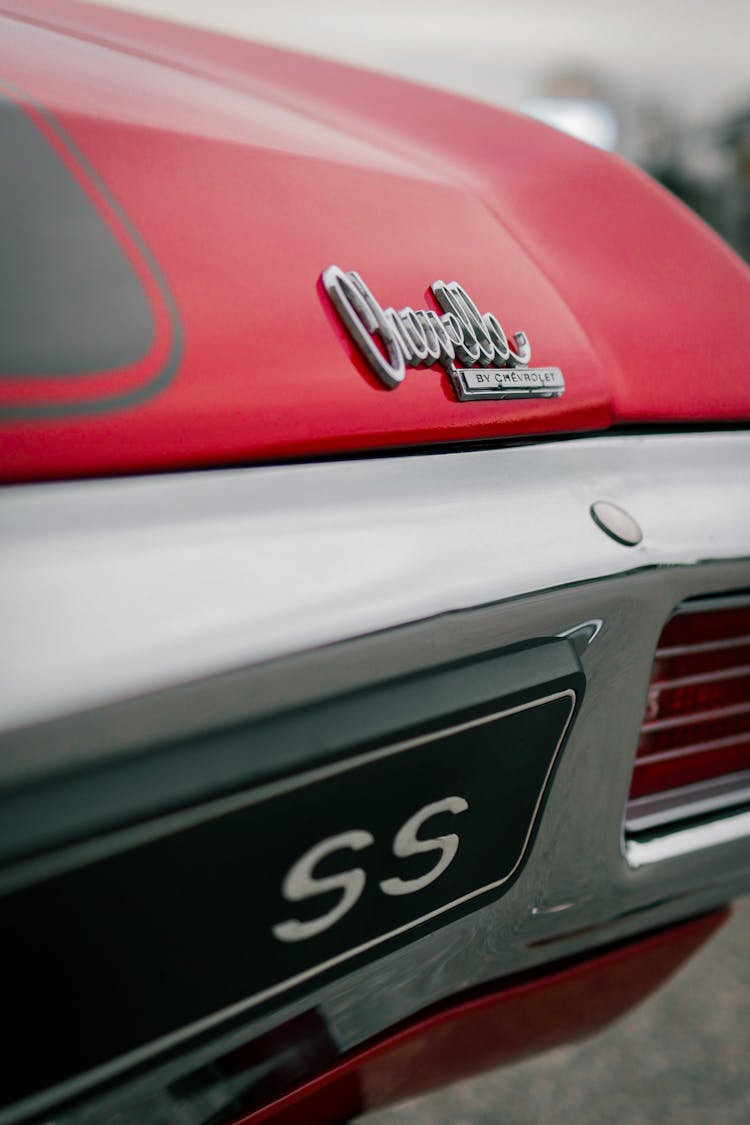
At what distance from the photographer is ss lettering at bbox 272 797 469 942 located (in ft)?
2.35

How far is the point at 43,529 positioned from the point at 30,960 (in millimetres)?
252

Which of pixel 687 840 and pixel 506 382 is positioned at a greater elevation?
pixel 506 382

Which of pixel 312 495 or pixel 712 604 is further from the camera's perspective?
pixel 712 604

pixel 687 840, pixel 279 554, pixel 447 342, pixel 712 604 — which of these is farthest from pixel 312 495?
pixel 687 840

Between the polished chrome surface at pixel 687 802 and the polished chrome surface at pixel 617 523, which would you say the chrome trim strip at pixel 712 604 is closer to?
the polished chrome surface at pixel 617 523

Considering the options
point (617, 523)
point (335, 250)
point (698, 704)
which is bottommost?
point (698, 704)

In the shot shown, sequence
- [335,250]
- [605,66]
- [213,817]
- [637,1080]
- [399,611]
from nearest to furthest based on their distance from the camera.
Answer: [213,817], [399,611], [335,250], [637,1080], [605,66]

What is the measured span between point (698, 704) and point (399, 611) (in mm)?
489

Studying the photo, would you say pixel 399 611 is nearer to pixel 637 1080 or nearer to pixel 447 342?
pixel 447 342

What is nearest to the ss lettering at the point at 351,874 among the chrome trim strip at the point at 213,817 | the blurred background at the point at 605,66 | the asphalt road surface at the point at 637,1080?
the chrome trim strip at the point at 213,817

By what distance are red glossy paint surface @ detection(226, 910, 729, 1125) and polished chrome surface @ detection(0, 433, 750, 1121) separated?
0.11 feet

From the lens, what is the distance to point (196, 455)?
74cm

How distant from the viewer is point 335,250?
0.89m

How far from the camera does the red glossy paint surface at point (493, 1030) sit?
881 millimetres
